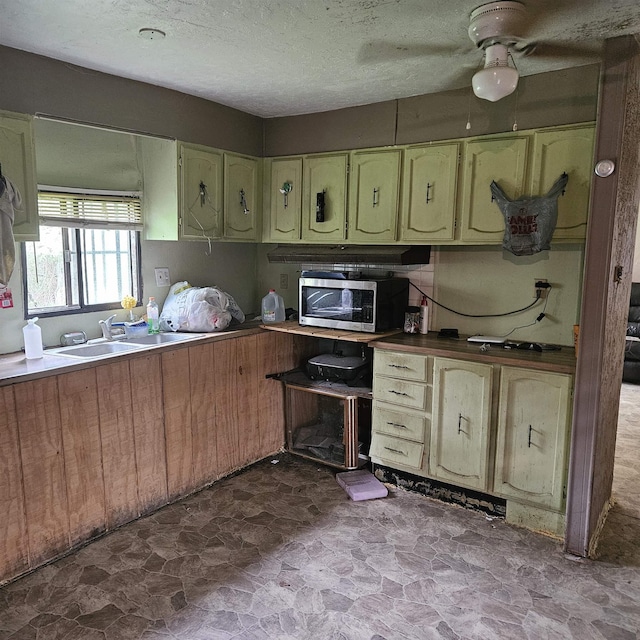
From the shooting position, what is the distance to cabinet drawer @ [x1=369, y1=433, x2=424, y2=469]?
10.0 feet

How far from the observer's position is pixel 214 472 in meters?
3.23

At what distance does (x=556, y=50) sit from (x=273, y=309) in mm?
2233

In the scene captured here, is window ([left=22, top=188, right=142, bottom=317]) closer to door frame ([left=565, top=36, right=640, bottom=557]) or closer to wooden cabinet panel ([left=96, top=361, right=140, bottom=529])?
wooden cabinet panel ([left=96, top=361, right=140, bottom=529])

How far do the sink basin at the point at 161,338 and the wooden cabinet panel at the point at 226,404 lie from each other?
0.17m

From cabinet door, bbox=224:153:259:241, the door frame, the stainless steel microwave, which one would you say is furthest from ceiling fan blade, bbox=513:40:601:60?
cabinet door, bbox=224:153:259:241

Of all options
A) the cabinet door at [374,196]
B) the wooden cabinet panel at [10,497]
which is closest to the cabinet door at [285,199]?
the cabinet door at [374,196]

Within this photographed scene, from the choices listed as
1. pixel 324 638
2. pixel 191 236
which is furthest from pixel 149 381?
pixel 324 638

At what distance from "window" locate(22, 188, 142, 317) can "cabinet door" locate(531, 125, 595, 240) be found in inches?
92.7

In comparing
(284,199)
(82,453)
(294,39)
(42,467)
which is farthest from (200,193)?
(42,467)

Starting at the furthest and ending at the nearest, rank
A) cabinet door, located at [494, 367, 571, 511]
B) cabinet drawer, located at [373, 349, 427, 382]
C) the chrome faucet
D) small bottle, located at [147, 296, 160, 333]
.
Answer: small bottle, located at [147, 296, 160, 333], the chrome faucet, cabinet drawer, located at [373, 349, 427, 382], cabinet door, located at [494, 367, 571, 511]

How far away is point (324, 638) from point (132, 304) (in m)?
2.16

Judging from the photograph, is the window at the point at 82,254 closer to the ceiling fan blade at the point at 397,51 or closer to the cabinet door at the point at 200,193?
the cabinet door at the point at 200,193

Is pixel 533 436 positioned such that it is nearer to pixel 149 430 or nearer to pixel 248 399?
pixel 248 399

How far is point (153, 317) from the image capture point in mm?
3320
